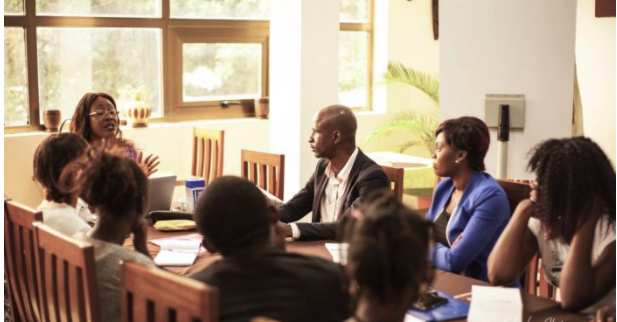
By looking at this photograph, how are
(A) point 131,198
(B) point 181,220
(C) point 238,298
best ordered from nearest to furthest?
(C) point 238,298
(A) point 131,198
(B) point 181,220

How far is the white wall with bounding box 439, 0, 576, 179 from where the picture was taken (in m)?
3.98

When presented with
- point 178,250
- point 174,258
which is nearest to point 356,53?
point 178,250

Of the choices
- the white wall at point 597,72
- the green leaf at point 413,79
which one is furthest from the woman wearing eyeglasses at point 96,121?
the white wall at point 597,72

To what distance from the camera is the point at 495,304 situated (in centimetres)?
235

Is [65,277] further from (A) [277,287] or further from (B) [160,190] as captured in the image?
(B) [160,190]

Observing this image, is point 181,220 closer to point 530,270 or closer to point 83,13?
point 530,270

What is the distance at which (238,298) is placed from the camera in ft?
5.99

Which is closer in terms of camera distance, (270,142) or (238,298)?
(238,298)

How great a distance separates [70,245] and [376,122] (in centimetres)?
501

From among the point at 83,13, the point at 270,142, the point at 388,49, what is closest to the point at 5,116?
the point at 83,13

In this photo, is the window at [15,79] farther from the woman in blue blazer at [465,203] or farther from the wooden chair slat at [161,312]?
the wooden chair slat at [161,312]

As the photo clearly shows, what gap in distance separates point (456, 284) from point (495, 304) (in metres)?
0.28

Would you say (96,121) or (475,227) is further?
(96,121)

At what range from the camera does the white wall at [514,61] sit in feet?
13.1
